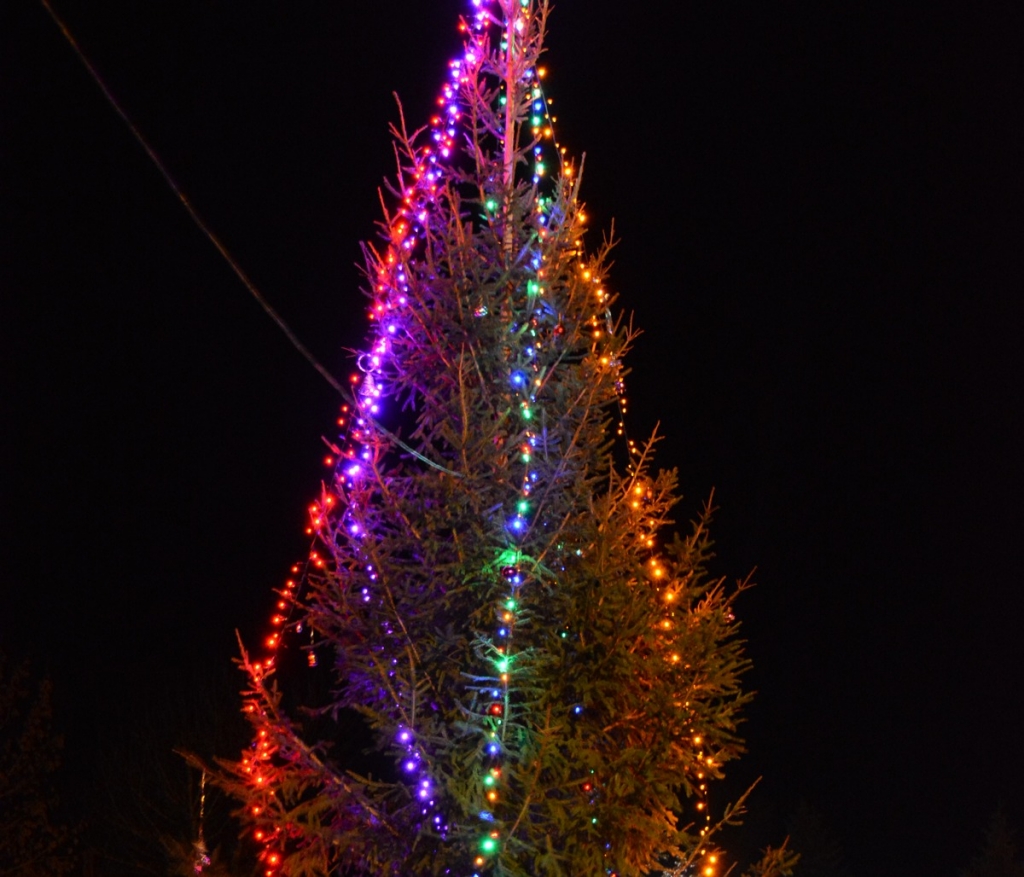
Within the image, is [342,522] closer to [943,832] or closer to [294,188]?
[294,188]

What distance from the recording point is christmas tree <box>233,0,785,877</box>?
3.83 m

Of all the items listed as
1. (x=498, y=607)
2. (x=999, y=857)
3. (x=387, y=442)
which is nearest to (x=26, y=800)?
(x=387, y=442)

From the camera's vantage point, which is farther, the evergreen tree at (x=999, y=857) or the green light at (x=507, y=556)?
the evergreen tree at (x=999, y=857)

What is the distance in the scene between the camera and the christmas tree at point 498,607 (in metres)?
3.83

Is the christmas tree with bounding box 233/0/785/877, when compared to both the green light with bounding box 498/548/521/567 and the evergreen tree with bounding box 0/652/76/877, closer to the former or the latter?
the green light with bounding box 498/548/521/567

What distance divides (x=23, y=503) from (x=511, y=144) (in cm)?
2465

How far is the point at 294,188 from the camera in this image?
18781 mm

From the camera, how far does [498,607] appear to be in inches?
154

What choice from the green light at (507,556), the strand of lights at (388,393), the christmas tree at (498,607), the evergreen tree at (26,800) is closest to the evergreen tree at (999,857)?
the christmas tree at (498,607)

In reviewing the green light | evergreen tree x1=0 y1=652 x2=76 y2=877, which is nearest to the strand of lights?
the green light

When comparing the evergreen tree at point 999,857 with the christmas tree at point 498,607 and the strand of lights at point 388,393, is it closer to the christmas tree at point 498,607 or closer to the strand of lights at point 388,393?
the christmas tree at point 498,607

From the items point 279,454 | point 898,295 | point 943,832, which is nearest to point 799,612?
point 943,832

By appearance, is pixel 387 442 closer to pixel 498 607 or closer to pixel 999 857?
pixel 498 607

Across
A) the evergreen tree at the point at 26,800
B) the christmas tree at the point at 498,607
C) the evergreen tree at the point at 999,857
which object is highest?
the christmas tree at the point at 498,607
